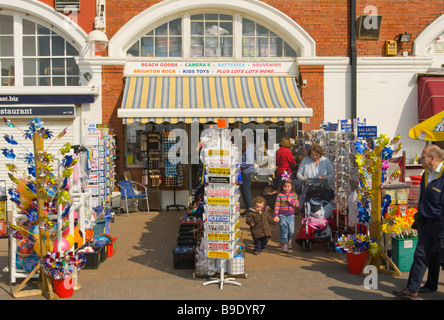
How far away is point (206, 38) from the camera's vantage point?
46.9 feet

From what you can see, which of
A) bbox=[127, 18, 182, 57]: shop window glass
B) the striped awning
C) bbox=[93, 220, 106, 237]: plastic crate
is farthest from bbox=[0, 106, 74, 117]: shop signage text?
bbox=[93, 220, 106, 237]: plastic crate

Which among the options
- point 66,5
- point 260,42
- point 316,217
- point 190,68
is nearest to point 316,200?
point 316,217

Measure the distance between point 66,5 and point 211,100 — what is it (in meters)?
4.71

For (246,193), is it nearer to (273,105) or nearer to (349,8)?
(273,105)

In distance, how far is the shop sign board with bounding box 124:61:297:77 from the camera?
14.0 m

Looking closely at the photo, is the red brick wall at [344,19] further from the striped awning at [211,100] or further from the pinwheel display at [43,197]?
the pinwheel display at [43,197]

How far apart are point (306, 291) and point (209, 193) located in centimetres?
188

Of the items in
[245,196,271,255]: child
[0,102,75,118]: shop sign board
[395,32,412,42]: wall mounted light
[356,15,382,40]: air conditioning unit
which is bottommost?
[245,196,271,255]: child

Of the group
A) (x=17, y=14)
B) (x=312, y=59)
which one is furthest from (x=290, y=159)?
(x=17, y=14)

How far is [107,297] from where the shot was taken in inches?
264

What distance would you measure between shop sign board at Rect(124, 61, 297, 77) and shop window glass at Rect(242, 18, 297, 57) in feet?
1.23

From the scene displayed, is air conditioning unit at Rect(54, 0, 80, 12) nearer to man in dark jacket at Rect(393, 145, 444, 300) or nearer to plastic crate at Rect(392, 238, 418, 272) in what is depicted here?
plastic crate at Rect(392, 238, 418, 272)

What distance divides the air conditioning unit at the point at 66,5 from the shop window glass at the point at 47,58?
2.42 feet

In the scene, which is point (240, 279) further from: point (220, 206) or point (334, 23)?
point (334, 23)
